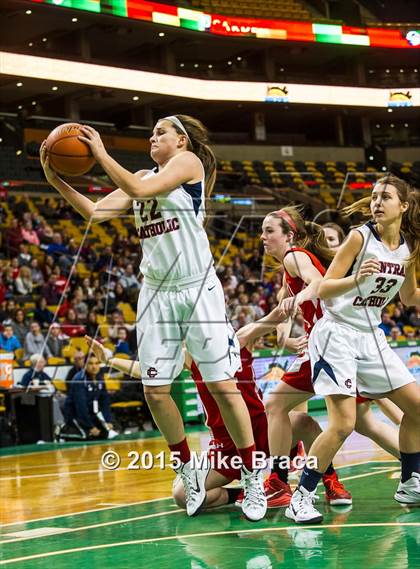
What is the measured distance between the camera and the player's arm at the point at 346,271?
17.4 feet

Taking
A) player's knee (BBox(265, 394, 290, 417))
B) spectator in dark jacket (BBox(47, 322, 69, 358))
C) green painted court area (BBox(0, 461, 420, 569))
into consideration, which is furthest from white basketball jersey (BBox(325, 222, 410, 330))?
spectator in dark jacket (BBox(47, 322, 69, 358))

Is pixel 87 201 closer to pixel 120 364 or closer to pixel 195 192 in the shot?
pixel 195 192

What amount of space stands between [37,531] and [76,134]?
2485 millimetres

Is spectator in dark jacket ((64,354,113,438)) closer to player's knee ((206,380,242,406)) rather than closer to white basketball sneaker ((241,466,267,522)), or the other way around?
white basketball sneaker ((241,466,267,522))

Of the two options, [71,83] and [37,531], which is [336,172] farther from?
[37,531]

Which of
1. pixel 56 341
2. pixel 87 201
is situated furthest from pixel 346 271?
pixel 56 341

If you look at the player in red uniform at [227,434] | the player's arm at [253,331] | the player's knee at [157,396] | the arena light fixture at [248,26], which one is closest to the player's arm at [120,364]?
the player in red uniform at [227,434]

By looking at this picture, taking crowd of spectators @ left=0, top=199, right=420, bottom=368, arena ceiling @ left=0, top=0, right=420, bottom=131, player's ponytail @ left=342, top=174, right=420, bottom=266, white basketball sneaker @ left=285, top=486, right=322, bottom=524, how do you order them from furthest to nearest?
arena ceiling @ left=0, top=0, right=420, bottom=131 → crowd of spectators @ left=0, top=199, right=420, bottom=368 → player's ponytail @ left=342, top=174, right=420, bottom=266 → white basketball sneaker @ left=285, top=486, right=322, bottom=524

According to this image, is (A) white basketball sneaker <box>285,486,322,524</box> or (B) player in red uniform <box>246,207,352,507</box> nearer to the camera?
(A) white basketball sneaker <box>285,486,322,524</box>

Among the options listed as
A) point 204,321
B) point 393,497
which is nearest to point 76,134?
point 204,321

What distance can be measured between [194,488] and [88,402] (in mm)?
7583

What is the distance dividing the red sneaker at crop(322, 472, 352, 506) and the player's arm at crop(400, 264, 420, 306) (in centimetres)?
127

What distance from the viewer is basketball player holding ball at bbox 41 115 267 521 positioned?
5461 mm

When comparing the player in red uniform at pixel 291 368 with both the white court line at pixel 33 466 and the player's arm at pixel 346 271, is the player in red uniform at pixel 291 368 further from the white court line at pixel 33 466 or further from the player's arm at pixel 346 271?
the white court line at pixel 33 466
